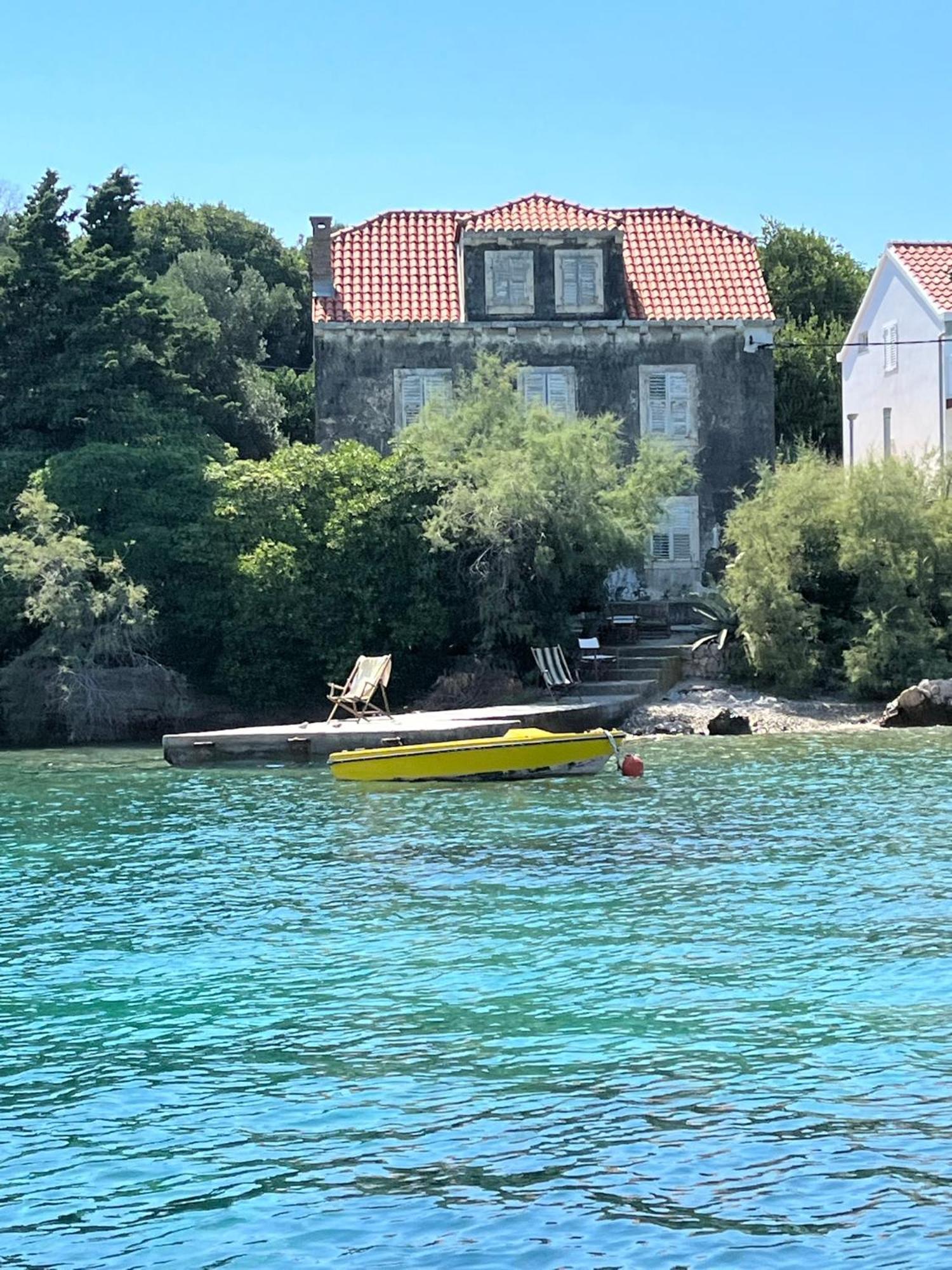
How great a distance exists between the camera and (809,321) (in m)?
53.8

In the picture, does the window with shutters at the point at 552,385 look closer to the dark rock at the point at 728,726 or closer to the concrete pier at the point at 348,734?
the dark rock at the point at 728,726

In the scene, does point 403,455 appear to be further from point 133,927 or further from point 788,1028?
point 788,1028

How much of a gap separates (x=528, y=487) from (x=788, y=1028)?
871 inches

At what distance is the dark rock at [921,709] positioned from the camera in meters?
31.0

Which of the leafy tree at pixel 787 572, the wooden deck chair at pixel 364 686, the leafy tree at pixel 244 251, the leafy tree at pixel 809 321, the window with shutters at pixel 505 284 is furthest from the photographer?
the leafy tree at pixel 244 251

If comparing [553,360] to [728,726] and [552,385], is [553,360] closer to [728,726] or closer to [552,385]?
[552,385]

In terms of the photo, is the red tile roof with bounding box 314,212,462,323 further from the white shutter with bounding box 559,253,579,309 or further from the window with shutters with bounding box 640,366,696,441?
the window with shutters with bounding box 640,366,696,441

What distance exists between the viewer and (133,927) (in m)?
15.5

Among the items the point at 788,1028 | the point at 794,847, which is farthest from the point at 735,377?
the point at 788,1028

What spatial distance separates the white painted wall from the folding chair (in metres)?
6.79

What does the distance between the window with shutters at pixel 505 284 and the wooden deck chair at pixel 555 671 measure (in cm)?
1041

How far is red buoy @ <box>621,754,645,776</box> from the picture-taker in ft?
81.3

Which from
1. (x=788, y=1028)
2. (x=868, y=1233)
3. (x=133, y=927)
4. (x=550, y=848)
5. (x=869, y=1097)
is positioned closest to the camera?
(x=868, y=1233)

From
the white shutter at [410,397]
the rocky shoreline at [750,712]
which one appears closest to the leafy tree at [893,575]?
the rocky shoreline at [750,712]
